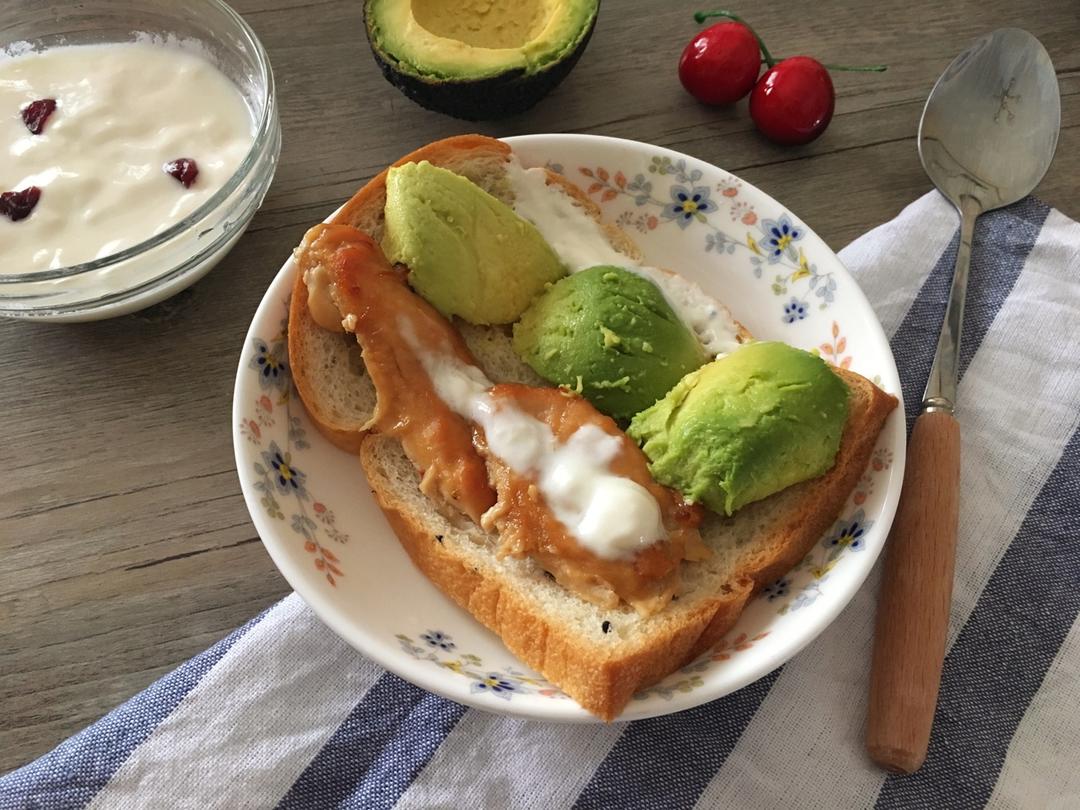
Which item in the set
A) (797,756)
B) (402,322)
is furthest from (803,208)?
(797,756)

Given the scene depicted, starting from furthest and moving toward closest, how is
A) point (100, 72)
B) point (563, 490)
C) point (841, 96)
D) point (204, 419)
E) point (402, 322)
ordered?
point (841, 96)
point (100, 72)
point (204, 419)
point (402, 322)
point (563, 490)

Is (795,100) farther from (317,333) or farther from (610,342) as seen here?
(317,333)

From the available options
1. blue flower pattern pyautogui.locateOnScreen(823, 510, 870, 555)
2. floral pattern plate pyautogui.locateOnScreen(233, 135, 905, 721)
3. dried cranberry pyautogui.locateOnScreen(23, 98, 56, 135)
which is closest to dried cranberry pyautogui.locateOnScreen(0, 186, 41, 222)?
dried cranberry pyautogui.locateOnScreen(23, 98, 56, 135)

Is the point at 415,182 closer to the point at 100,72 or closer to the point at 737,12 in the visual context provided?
the point at 100,72

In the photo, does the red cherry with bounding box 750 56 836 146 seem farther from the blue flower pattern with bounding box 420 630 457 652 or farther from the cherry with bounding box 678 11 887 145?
the blue flower pattern with bounding box 420 630 457 652

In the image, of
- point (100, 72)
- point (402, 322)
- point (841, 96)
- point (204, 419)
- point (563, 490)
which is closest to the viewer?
point (563, 490)

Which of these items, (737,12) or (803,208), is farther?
(737,12)

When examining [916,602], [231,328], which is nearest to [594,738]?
[916,602]
